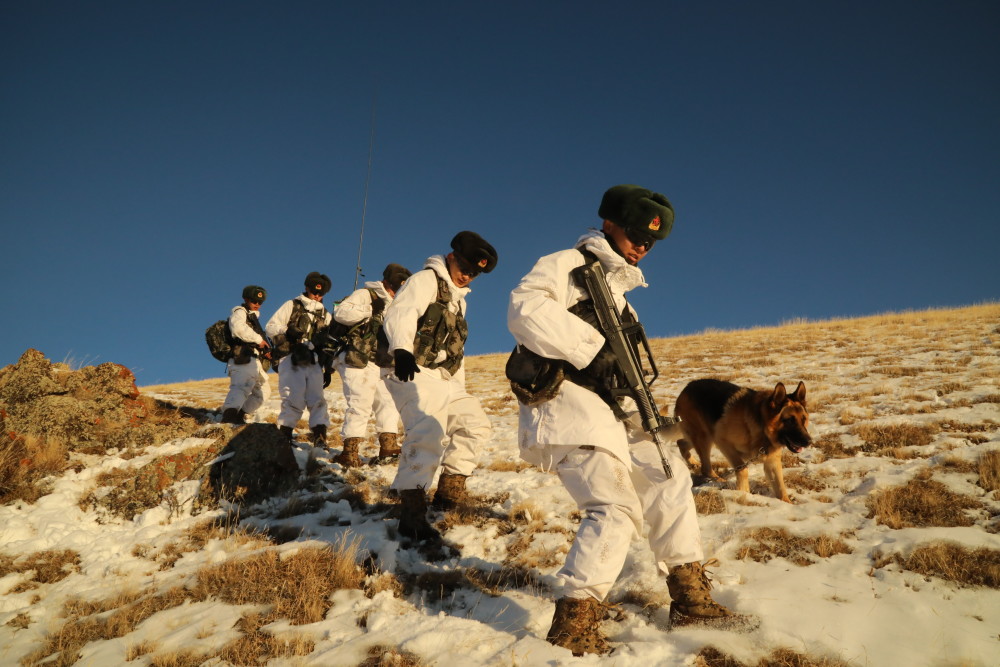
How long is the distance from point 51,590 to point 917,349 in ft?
52.6

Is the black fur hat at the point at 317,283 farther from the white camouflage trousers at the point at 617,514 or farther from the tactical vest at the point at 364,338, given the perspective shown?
the white camouflage trousers at the point at 617,514

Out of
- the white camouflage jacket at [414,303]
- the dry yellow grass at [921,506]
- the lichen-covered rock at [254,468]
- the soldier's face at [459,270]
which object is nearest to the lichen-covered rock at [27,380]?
the lichen-covered rock at [254,468]

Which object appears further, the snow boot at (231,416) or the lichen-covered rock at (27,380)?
the snow boot at (231,416)

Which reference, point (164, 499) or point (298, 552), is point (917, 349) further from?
point (164, 499)

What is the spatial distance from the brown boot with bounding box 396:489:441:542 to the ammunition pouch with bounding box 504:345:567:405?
77.3 inches

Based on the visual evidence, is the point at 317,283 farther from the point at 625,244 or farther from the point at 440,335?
the point at 625,244

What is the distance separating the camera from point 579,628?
2.45 metres

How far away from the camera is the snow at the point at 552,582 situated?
253 centimetres

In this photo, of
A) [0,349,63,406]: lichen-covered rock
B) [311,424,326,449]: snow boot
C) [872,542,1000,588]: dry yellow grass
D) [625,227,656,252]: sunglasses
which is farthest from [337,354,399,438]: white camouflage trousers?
[872,542,1000,588]: dry yellow grass

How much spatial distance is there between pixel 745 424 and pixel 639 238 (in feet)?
9.47

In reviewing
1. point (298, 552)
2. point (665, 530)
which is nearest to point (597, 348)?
point (665, 530)

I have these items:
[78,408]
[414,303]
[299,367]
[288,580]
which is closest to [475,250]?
[414,303]

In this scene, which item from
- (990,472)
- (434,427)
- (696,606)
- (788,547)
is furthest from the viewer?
(434,427)

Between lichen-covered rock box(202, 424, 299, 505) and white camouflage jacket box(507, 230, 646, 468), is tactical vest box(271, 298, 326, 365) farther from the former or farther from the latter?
white camouflage jacket box(507, 230, 646, 468)
